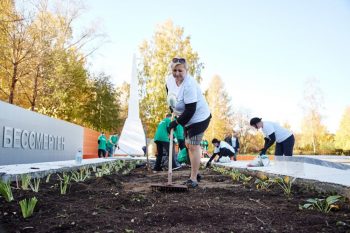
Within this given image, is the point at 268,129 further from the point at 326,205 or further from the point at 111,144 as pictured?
the point at 111,144

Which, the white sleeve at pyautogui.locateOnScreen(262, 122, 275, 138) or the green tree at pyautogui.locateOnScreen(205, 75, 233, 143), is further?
the green tree at pyautogui.locateOnScreen(205, 75, 233, 143)

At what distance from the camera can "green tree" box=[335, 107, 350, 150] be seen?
142 ft

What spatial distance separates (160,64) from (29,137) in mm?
22230

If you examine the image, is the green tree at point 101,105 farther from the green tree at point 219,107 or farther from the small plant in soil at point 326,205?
the small plant in soil at point 326,205

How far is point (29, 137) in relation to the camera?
30.2ft

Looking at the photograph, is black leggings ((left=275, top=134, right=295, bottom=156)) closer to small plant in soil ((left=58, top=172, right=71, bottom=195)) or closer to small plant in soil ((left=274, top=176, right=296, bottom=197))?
small plant in soil ((left=274, top=176, right=296, bottom=197))

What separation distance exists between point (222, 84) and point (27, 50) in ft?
99.7

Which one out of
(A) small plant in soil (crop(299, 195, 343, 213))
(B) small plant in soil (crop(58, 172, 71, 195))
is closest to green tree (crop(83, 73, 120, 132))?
(B) small plant in soil (crop(58, 172, 71, 195))

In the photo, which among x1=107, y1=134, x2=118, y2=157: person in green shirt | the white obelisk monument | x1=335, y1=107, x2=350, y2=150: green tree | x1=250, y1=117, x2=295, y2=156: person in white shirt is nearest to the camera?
x1=250, y1=117, x2=295, y2=156: person in white shirt

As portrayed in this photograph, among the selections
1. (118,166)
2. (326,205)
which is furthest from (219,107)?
(326,205)

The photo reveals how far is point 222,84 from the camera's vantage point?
44.9 m

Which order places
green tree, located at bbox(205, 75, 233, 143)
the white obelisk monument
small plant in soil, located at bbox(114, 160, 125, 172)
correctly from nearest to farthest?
1. small plant in soil, located at bbox(114, 160, 125, 172)
2. the white obelisk monument
3. green tree, located at bbox(205, 75, 233, 143)

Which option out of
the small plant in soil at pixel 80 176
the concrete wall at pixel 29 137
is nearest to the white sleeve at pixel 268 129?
the small plant in soil at pixel 80 176

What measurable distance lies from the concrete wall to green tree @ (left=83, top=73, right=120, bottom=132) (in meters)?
17.6
